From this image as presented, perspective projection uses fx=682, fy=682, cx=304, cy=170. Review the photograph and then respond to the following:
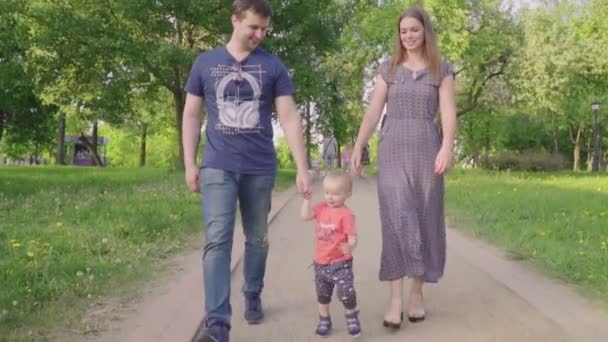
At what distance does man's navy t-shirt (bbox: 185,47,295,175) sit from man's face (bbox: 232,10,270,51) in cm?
10

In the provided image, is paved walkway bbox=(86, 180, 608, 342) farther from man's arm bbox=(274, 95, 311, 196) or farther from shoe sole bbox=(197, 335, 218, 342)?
man's arm bbox=(274, 95, 311, 196)

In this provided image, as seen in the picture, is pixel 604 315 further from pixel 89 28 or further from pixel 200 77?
pixel 89 28

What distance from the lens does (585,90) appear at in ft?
100

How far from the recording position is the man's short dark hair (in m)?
3.86

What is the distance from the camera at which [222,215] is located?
3857 millimetres

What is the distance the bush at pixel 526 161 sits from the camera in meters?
31.9

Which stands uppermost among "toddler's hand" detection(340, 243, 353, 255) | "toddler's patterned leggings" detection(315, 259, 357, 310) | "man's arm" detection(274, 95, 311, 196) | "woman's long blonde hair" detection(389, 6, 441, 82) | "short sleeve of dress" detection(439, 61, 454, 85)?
"woman's long blonde hair" detection(389, 6, 441, 82)

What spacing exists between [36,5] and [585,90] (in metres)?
23.0

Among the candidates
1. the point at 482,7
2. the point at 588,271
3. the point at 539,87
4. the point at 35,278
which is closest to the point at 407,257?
the point at 588,271

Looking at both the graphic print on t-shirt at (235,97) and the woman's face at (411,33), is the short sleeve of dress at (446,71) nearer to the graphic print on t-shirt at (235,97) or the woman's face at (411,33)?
the woman's face at (411,33)

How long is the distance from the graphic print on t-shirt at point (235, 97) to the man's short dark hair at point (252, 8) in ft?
0.99

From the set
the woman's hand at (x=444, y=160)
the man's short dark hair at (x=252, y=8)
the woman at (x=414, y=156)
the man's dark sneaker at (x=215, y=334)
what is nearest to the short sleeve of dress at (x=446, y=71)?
the woman at (x=414, y=156)

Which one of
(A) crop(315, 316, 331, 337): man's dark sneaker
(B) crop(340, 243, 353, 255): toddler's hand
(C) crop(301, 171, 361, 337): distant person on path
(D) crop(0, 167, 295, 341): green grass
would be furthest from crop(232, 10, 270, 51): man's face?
(D) crop(0, 167, 295, 341): green grass

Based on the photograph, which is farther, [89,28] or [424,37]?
[89,28]
